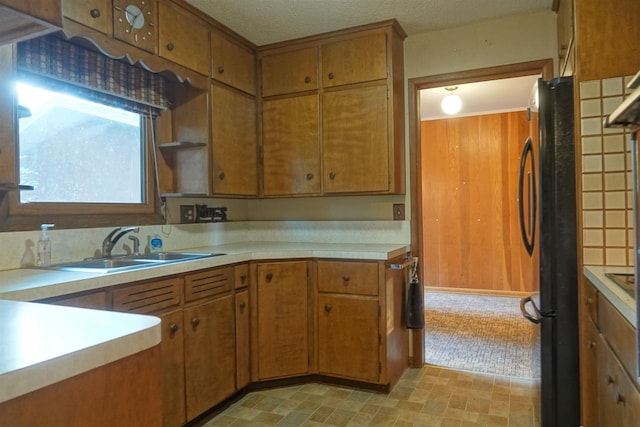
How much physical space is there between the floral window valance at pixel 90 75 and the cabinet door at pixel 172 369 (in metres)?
1.25

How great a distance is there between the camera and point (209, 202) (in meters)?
3.10

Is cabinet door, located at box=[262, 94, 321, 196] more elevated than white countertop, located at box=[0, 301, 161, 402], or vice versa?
cabinet door, located at box=[262, 94, 321, 196]

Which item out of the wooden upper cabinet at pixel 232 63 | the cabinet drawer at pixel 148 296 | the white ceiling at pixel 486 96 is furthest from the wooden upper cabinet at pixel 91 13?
the white ceiling at pixel 486 96

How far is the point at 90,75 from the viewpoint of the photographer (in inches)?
85.6

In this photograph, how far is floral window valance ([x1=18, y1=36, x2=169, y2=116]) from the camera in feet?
6.32

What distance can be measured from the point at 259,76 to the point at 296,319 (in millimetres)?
1821

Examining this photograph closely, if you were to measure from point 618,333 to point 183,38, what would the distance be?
2.52m

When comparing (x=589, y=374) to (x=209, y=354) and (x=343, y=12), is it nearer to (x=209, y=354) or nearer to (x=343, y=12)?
(x=209, y=354)

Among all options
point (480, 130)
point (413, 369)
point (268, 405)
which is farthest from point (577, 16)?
point (480, 130)

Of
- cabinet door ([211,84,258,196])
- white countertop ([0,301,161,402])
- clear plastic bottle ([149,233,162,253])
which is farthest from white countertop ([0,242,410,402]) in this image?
cabinet door ([211,84,258,196])

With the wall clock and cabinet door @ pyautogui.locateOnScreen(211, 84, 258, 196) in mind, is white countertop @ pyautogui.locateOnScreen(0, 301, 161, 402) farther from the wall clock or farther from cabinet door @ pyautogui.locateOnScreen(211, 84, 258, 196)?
cabinet door @ pyautogui.locateOnScreen(211, 84, 258, 196)

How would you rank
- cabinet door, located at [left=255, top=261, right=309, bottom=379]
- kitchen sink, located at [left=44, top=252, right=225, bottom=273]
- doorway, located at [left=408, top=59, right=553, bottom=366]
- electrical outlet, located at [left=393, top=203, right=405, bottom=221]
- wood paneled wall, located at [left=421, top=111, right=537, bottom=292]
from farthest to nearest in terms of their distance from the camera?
1. wood paneled wall, located at [left=421, top=111, right=537, bottom=292]
2. electrical outlet, located at [left=393, top=203, right=405, bottom=221]
3. doorway, located at [left=408, top=59, right=553, bottom=366]
4. cabinet door, located at [left=255, top=261, right=309, bottom=379]
5. kitchen sink, located at [left=44, top=252, right=225, bottom=273]

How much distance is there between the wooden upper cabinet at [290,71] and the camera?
3.02m

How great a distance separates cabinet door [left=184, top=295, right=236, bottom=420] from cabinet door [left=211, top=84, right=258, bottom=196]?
2.73ft
